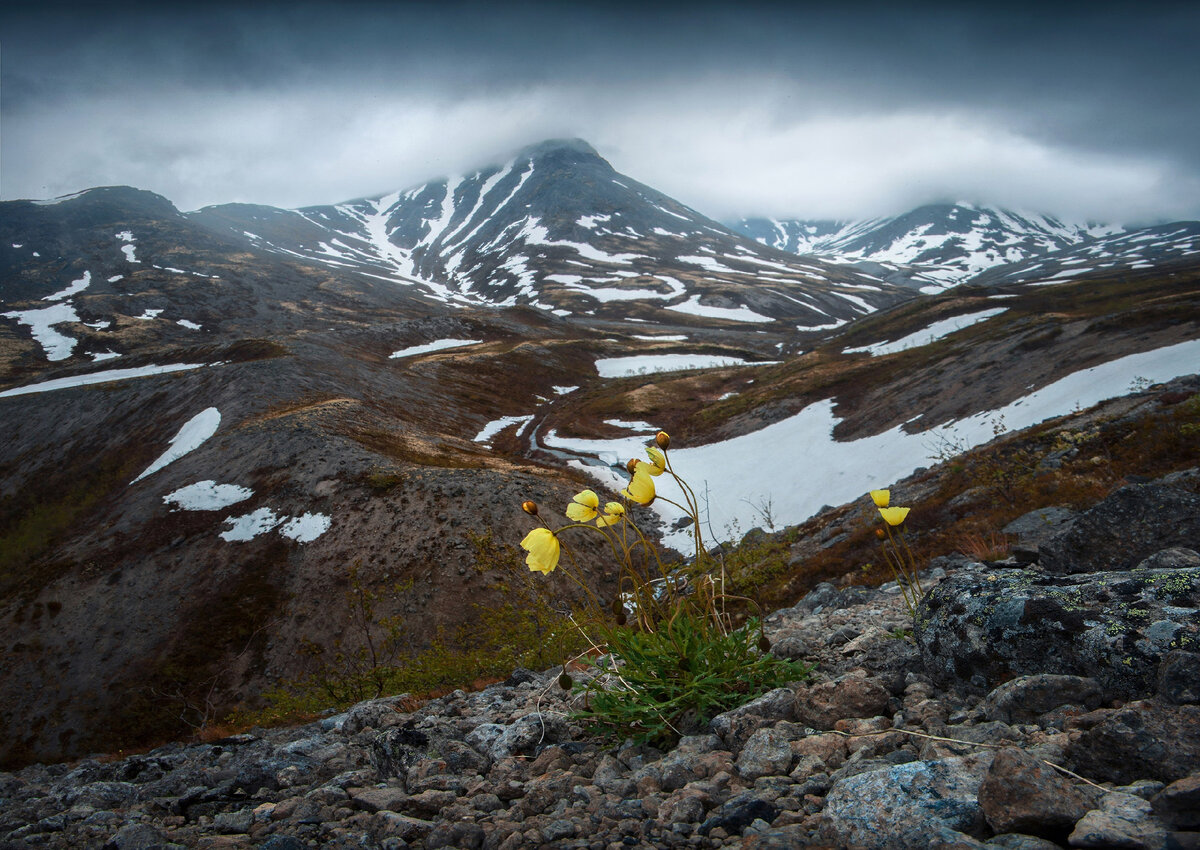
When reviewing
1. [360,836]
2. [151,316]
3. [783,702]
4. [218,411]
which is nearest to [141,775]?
[360,836]

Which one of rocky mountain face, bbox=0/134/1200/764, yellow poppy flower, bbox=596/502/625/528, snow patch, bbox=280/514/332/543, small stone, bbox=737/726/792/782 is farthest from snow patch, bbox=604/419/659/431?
small stone, bbox=737/726/792/782

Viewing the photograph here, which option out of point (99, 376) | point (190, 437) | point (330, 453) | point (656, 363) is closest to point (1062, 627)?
point (330, 453)

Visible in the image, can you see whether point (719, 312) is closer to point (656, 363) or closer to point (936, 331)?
point (656, 363)

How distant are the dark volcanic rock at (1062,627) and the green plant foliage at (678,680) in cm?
105

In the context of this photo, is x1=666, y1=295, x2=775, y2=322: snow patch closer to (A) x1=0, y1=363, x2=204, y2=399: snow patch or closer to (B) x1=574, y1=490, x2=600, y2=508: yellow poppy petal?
(A) x1=0, y1=363, x2=204, y2=399: snow patch

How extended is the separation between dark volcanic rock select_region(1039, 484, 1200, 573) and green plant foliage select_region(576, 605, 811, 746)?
141 inches

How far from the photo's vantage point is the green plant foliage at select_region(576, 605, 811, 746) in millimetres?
3844

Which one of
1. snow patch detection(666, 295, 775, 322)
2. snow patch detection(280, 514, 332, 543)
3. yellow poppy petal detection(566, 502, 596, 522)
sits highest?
snow patch detection(666, 295, 775, 322)

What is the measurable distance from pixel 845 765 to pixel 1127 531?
15.9 feet

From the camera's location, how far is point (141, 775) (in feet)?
16.7

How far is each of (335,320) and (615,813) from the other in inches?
4657

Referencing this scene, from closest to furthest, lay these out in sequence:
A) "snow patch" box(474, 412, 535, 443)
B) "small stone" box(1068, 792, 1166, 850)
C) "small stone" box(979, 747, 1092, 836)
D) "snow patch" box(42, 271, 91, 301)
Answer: "small stone" box(1068, 792, 1166, 850)
"small stone" box(979, 747, 1092, 836)
"snow patch" box(474, 412, 535, 443)
"snow patch" box(42, 271, 91, 301)

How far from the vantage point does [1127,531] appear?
5.48 m

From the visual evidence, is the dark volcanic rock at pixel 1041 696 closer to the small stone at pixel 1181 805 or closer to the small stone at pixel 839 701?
the small stone at pixel 839 701
